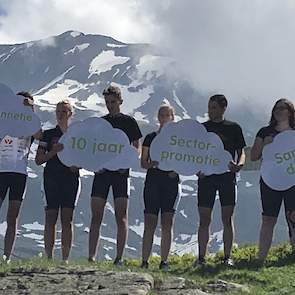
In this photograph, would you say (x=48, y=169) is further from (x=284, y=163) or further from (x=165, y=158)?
(x=284, y=163)

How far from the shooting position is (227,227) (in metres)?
11.6

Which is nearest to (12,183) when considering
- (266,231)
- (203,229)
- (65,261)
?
(65,261)

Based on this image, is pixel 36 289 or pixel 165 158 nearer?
pixel 36 289

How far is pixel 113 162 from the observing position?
1169cm

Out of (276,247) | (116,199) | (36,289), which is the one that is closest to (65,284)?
(36,289)

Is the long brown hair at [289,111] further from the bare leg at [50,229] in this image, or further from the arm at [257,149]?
the bare leg at [50,229]

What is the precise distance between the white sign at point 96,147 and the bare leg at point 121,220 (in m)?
0.52

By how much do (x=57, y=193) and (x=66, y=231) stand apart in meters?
0.58

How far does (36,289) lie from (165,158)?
327cm

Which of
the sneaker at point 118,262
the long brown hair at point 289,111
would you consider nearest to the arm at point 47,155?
the sneaker at point 118,262

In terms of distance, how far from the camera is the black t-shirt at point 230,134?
11.7 m

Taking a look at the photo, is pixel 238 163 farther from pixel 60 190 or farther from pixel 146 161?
pixel 60 190

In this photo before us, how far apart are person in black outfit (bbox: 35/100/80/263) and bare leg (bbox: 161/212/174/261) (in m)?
1.33

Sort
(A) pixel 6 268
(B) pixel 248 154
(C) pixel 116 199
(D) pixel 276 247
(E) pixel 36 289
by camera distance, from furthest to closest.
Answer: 1. (D) pixel 276 247
2. (B) pixel 248 154
3. (C) pixel 116 199
4. (A) pixel 6 268
5. (E) pixel 36 289
